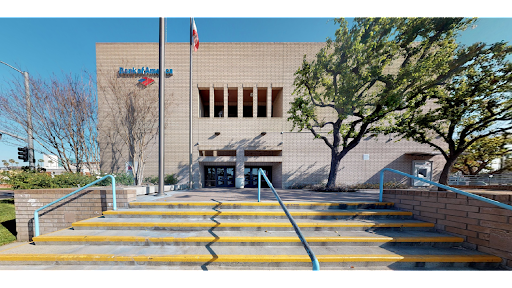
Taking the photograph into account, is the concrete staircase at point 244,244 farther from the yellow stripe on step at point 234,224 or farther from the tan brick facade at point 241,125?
the tan brick facade at point 241,125

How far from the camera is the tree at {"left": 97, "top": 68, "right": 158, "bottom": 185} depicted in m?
10.4

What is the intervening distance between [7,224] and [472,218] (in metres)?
15.8

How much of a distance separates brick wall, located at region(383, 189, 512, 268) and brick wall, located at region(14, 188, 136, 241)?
799cm

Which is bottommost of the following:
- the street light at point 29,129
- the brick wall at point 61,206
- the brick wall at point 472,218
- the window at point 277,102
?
the brick wall at point 61,206

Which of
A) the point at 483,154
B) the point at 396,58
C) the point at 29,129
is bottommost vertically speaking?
the point at 483,154

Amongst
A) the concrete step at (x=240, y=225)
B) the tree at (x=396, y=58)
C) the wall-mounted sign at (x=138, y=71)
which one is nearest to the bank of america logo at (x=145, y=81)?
the wall-mounted sign at (x=138, y=71)

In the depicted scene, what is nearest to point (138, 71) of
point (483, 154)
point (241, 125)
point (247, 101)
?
point (247, 101)

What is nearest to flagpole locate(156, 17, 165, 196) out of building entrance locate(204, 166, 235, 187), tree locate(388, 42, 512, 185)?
building entrance locate(204, 166, 235, 187)

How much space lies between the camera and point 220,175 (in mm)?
14047

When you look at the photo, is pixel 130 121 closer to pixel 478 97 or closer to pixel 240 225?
pixel 240 225

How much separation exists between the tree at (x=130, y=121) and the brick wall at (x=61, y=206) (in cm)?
480

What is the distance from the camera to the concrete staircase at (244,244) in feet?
8.25

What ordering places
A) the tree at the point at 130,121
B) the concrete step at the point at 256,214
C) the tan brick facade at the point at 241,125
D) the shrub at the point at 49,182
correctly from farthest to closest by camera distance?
1. the tan brick facade at the point at 241,125
2. the tree at the point at 130,121
3. the shrub at the point at 49,182
4. the concrete step at the point at 256,214
